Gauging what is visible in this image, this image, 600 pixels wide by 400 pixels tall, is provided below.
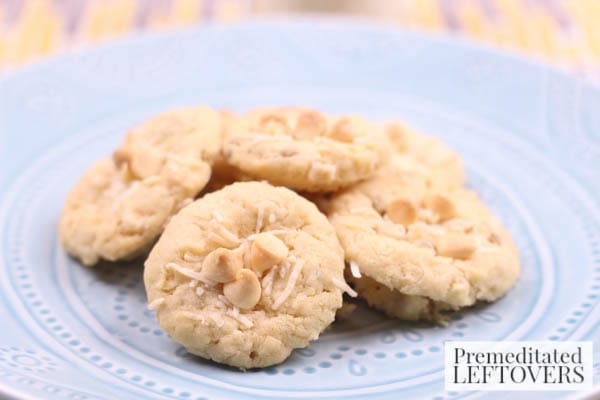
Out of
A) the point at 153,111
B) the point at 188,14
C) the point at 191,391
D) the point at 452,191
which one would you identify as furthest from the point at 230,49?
the point at 191,391

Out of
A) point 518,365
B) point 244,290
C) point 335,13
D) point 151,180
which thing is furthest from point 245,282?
point 335,13

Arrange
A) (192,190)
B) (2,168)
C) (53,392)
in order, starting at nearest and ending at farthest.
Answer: (53,392)
(192,190)
(2,168)

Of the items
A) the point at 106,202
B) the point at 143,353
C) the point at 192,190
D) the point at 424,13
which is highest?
the point at 424,13

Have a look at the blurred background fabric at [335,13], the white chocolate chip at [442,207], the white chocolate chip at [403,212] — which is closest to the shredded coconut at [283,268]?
the white chocolate chip at [403,212]

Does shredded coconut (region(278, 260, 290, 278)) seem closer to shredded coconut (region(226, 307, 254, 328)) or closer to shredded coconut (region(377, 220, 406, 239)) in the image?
shredded coconut (region(226, 307, 254, 328))

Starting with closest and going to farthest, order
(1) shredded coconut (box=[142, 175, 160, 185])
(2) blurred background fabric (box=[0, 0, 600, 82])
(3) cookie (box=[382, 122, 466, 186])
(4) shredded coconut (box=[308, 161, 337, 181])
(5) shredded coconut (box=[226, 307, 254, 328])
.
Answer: (5) shredded coconut (box=[226, 307, 254, 328]) < (4) shredded coconut (box=[308, 161, 337, 181]) < (1) shredded coconut (box=[142, 175, 160, 185]) < (3) cookie (box=[382, 122, 466, 186]) < (2) blurred background fabric (box=[0, 0, 600, 82])

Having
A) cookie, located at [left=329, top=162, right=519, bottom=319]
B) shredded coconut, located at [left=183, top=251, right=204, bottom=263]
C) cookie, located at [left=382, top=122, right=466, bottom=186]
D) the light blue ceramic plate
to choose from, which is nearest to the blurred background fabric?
the light blue ceramic plate

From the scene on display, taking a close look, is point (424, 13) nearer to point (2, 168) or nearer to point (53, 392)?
point (2, 168)

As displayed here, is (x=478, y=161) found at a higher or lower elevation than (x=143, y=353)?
higher
